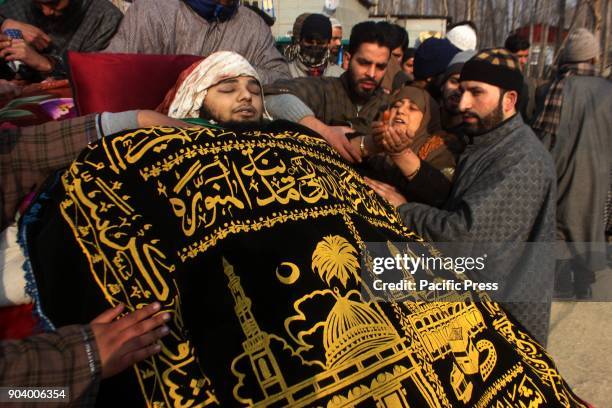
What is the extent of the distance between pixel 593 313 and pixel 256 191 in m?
3.74

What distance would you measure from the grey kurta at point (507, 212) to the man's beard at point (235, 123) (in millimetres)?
832

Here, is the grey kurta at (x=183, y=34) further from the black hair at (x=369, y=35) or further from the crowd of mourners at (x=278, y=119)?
the black hair at (x=369, y=35)

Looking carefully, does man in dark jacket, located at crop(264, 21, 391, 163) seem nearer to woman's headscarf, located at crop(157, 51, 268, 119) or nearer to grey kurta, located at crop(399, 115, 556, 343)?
woman's headscarf, located at crop(157, 51, 268, 119)

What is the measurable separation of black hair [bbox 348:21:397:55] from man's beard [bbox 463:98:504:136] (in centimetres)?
79

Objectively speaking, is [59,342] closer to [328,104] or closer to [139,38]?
[328,104]

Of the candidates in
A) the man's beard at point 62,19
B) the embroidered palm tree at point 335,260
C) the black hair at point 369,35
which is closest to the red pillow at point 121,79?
the man's beard at point 62,19

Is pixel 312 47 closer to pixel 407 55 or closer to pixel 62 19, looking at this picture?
pixel 407 55

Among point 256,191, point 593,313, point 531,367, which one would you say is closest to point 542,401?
point 531,367

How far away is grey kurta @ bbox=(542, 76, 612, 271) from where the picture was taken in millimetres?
4410

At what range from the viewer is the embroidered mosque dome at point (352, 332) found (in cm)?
145

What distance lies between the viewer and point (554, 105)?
440cm

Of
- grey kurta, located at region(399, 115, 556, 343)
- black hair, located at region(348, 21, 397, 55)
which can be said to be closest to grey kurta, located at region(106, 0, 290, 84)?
black hair, located at region(348, 21, 397, 55)

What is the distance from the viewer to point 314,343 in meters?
1.43

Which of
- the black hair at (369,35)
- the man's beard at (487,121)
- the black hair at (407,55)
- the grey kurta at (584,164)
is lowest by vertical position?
the grey kurta at (584,164)
